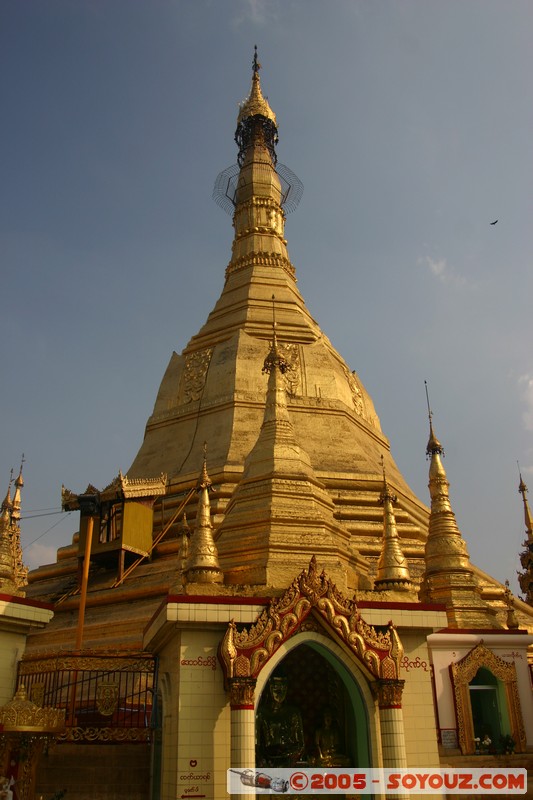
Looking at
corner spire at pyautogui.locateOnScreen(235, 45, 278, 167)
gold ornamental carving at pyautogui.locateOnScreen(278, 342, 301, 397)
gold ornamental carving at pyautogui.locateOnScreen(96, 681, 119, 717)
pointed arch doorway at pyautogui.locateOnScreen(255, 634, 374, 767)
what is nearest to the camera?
pointed arch doorway at pyautogui.locateOnScreen(255, 634, 374, 767)

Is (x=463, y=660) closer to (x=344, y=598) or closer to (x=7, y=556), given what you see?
(x=344, y=598)

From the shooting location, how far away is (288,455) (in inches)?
605

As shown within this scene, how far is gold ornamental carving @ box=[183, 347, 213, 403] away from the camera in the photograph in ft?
→ 92.0

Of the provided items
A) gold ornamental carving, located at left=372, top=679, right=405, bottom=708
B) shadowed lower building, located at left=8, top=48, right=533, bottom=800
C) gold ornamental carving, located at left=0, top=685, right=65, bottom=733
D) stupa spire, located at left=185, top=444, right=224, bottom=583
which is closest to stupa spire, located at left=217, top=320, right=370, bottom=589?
shadowed lower building, located at left=8, top=48, right=533, bottom=800

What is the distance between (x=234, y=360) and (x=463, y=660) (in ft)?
49.1

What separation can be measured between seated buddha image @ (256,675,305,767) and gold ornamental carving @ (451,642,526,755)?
488 centimetres

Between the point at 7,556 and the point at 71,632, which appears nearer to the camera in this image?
the point at 7,556

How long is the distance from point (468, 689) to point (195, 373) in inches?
657

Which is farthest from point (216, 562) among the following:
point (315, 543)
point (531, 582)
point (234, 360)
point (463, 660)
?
point (531, 582)

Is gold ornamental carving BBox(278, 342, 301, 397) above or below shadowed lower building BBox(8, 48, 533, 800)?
above

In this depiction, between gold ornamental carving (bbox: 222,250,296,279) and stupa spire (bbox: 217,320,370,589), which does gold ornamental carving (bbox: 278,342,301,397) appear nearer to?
gold ornamental carving (bbox: 222,250,296,279)

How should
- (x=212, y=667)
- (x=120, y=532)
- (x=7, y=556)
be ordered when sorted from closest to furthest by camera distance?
1. (x=212, y=667)
2. (x=7, y=556)
3. (x=120, y=532)

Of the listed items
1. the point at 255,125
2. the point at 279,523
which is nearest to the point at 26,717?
the point at 279,523

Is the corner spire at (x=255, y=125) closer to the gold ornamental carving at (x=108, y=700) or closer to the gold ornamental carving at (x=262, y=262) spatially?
the gold ornamental carving at (x=262, y=262)
